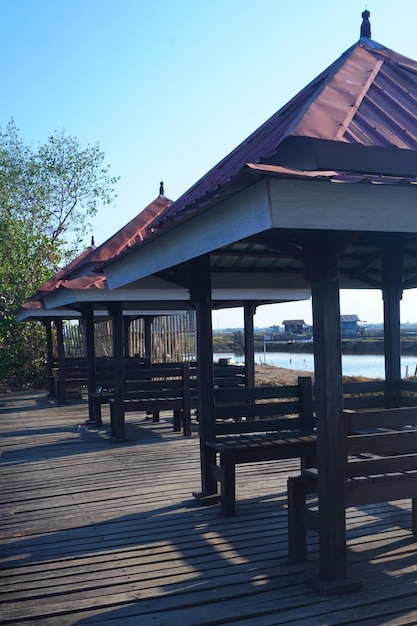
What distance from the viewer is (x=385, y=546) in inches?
168

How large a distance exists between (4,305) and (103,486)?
14.4 m

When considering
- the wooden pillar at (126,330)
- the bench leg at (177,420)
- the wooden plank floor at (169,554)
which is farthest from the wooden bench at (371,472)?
the wooden pillar at (126,330)

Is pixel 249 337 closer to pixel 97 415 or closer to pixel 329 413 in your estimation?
pixel 97 415

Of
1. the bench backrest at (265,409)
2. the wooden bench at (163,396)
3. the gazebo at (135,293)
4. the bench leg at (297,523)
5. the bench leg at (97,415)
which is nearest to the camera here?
the bench leg at (297,523)

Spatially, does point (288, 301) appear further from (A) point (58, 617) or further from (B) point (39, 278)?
(B) point (39, 278)

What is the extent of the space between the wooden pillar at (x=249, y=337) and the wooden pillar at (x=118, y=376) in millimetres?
2216

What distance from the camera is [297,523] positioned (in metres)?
4.01

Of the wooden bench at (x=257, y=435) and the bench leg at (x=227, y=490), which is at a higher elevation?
the wooden bench at (x=257, y=435)

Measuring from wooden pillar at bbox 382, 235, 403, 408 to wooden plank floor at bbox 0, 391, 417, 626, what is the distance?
1043mm

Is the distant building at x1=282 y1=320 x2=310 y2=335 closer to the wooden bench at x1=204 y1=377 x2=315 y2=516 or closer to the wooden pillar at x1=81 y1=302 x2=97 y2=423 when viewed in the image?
the wooden pillar at x1=81 y1=302 x2=97 y2=423

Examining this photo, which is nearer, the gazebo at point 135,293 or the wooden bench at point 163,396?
the gazebo at point 135,293

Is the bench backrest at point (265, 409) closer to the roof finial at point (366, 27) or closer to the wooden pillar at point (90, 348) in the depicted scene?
the roof finial at point (366, 27)

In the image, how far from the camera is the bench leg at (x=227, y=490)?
16.8ft

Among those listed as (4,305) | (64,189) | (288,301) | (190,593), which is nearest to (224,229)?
(190,593)
